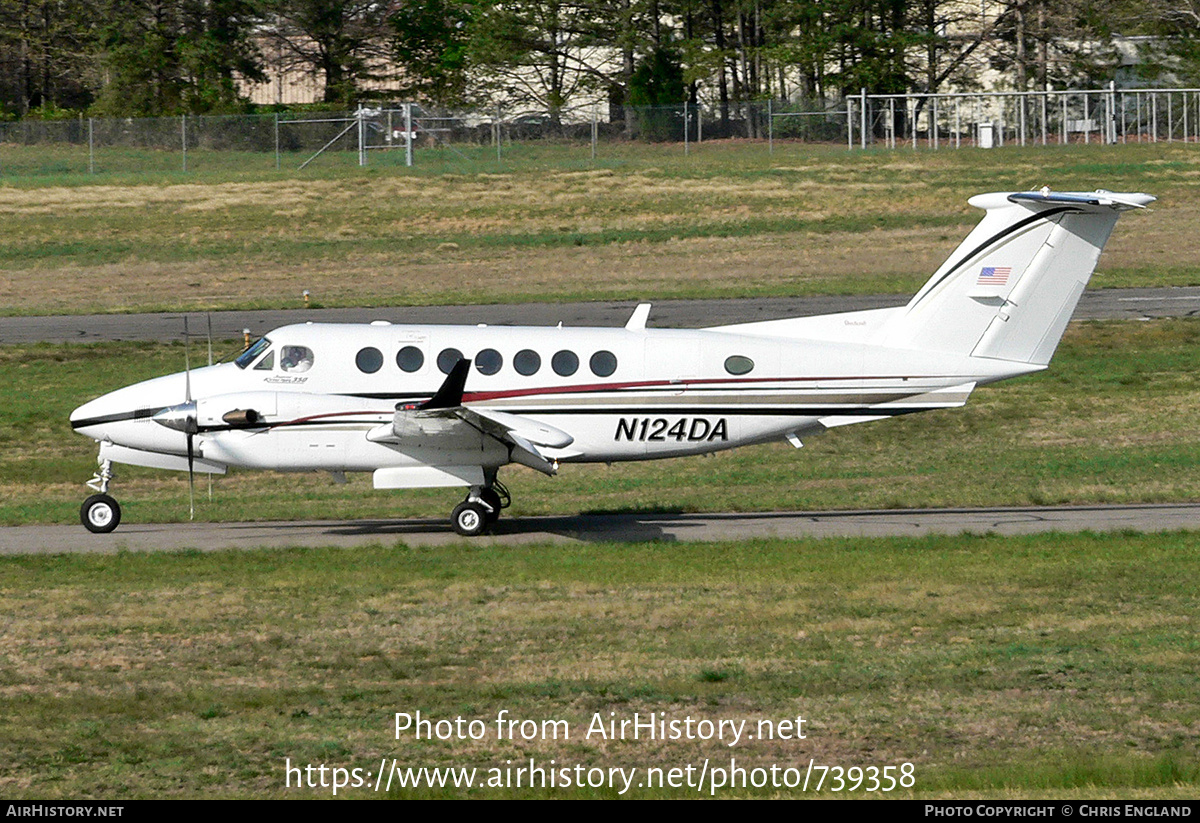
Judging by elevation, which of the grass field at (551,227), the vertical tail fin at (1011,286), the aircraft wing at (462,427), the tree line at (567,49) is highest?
the tree line at (567,49)

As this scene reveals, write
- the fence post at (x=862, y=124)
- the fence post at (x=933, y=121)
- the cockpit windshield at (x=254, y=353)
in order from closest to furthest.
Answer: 1. the cockpit windshield at (x=254, y=353)
2. the fence post at (x=862, y=124)
3. the fence post at (x=933, y=121)

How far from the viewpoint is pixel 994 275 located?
20.0m

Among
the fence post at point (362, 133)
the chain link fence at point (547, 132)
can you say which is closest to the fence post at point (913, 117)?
the chain link fence at point (547, 132)

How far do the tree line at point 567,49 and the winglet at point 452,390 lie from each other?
48.9 meters

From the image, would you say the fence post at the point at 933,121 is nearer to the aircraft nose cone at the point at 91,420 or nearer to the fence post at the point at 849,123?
the fence post at the point at 849,123

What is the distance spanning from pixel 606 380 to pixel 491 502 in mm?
2363

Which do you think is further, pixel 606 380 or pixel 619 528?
pixel 619 528

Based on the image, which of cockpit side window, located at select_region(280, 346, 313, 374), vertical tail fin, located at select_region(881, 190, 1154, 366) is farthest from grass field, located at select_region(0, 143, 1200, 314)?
cockpit side window, located at select_region(280, 346, 313, 374)

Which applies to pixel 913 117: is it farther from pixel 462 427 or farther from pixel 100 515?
pixel 100 515

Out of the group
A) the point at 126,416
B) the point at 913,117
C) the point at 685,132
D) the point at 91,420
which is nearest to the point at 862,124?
the point at 913,117

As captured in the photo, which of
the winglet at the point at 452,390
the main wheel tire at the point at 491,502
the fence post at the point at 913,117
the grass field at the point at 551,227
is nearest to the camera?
the winglet at the point at 452,390

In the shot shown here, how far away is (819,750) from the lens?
33.8ft

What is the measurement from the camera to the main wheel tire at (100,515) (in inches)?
794

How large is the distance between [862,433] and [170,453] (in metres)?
13.4
